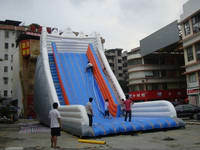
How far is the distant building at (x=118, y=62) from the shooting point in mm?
67531

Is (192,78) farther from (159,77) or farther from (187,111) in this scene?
(159,77)

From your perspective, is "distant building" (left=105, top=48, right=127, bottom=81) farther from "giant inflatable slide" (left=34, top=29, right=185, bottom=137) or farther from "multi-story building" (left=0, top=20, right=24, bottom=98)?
"giant inflatable slide" (left=34, top=29, right=185, bottom=137)

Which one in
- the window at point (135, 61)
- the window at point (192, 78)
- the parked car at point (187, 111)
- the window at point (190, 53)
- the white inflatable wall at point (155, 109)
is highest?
the window at point (135, 61)

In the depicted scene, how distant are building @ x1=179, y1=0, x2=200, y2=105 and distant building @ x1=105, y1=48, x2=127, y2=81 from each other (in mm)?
35124

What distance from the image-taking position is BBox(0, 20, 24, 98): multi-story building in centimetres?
5297

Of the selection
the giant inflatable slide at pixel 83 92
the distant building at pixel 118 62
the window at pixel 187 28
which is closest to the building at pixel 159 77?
the window at pixel 187 28

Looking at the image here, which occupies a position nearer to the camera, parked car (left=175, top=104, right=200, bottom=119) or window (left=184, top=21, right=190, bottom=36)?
parked car (left=175, top=104, right=200, bottom=119)

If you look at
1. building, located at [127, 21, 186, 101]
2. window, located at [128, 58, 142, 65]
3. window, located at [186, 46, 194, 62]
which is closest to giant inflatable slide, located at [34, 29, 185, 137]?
window, located at [186, 46, 194, 62]

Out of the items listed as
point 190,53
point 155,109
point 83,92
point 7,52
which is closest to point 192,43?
point 190,53

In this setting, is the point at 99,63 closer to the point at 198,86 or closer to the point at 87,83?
the point at 87,83

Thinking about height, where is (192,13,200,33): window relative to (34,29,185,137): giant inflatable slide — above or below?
above

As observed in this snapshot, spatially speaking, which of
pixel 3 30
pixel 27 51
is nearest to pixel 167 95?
pixel 27 51

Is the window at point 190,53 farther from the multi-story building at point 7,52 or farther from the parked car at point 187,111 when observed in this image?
the multi-story building at point 7,52

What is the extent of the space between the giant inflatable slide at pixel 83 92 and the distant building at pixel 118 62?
46.1m
